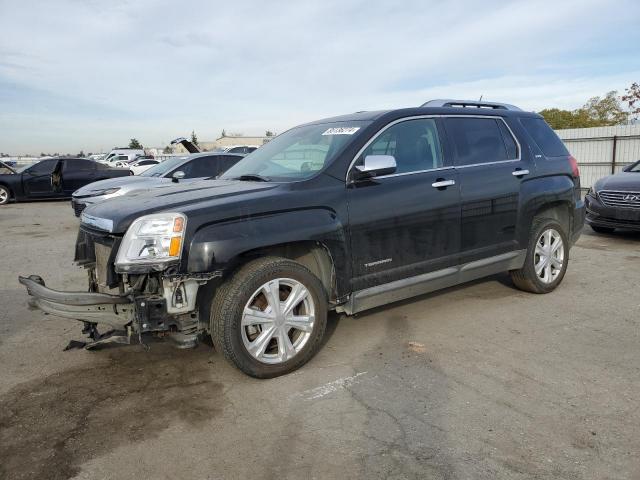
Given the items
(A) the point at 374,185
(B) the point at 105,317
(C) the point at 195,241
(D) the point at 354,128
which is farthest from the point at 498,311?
(B) the point at 105,317

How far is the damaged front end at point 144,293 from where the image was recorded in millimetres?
3129

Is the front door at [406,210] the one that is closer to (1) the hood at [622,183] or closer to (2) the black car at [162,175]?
(1) the hood at [622,183]

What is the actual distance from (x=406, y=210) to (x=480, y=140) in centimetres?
132

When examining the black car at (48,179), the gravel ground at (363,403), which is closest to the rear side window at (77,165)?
the black car at (48,179)

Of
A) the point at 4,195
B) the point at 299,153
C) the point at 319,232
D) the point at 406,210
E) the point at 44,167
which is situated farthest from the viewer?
the point at 44,167

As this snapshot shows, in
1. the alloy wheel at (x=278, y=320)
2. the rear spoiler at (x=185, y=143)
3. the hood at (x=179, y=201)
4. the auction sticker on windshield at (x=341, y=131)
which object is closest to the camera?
the hood at (x=179, y=201)

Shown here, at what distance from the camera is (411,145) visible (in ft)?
14.0

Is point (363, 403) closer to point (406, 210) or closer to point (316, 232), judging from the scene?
point (316, 232)

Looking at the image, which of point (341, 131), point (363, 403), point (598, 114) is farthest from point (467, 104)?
point (598, 114)

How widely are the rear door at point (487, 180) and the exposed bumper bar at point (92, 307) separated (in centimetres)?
281

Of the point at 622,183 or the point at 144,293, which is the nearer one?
the point at 144,293

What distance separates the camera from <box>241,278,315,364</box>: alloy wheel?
3377 millimetres

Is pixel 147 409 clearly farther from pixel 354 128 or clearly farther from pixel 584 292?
pixel 584 292

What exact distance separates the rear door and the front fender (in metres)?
1.35
